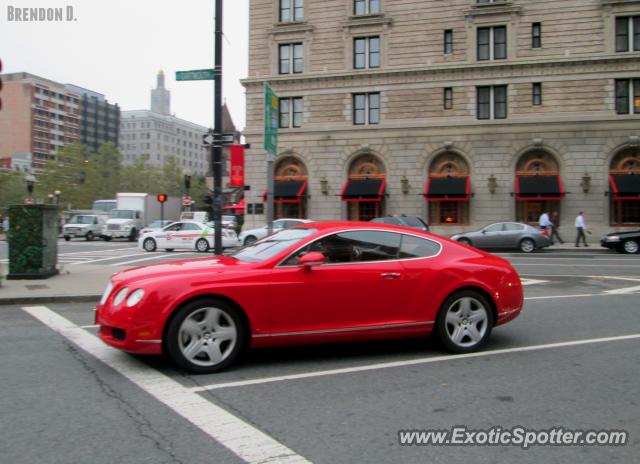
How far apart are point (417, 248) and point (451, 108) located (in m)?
27.5

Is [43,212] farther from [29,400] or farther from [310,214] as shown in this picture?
[310,214]

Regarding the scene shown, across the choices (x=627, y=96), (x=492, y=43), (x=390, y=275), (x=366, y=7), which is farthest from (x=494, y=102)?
(x=390, y=275)

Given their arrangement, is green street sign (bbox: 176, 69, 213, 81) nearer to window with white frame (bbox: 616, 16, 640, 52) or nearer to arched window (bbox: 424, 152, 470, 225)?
arched window (bbox: 424, 152, 470, 225)

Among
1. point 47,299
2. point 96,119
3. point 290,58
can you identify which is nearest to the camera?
point 47,299

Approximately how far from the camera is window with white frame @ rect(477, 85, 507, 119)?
3086 cm

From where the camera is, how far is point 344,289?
530 centimetres

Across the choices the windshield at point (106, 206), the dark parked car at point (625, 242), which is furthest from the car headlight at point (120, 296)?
the windshield at point (106, 206)

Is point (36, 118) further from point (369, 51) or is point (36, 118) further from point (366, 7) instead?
point (369, 51)

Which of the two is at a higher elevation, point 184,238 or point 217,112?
point 217,112

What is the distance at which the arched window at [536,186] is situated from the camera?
29.5 m

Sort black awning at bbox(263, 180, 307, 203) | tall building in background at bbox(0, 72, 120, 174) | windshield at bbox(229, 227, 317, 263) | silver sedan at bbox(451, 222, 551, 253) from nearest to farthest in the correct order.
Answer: windshield at bbox(229, 227, 317, 263) < silver sedan at bbox(451, 222, 551, 253) < black awning at bbox(263, 180, 307, 203) < tall building in background at bbox(0, 72, 120, 174)

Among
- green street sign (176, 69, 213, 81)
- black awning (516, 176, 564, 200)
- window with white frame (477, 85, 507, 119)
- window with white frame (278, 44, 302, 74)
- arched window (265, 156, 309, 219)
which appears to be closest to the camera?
green street sign (176, 69, 213, 81)

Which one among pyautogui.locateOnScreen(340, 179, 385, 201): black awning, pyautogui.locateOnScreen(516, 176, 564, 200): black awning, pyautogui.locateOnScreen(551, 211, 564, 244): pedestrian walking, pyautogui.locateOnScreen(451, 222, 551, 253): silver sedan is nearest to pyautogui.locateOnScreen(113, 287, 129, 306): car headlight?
pyautogui.locateOnScreen(451, 222, 551, 253): silver sedan

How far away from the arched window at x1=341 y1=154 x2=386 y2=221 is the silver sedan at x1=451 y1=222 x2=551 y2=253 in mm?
9520
